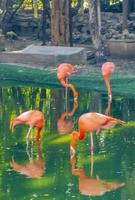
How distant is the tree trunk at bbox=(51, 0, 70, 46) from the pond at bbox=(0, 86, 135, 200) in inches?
182

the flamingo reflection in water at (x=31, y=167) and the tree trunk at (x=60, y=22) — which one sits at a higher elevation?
the tree trunk at (x=60, y=22)

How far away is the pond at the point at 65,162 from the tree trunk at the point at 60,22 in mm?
4630

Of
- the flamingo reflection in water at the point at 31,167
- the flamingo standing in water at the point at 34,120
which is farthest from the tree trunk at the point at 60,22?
the flamingo reflection in water at the point at 31,167

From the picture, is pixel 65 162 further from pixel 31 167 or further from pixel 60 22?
pixel 60 22

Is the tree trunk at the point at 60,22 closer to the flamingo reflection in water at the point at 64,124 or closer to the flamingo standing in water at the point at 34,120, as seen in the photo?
the flamingo reflection in water at the point at 64,124

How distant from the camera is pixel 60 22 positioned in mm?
14500

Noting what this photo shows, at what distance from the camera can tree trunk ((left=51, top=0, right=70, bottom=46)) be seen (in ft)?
47.0

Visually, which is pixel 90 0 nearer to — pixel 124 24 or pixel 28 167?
pixel 124 24

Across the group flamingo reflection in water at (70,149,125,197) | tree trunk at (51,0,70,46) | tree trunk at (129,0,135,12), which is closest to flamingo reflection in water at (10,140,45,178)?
flamingo reflection in water at (70,149,125,197)

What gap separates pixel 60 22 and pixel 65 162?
24.8ft

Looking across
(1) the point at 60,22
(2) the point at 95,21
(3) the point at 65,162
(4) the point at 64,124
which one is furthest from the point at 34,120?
(1) the point at 60,22

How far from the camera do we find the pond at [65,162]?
645 centimetres

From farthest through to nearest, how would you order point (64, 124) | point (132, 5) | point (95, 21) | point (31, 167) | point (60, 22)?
point (132, 5) < point (60, 22) < point (95, 21) < point (64, 124) < point (31, 167)

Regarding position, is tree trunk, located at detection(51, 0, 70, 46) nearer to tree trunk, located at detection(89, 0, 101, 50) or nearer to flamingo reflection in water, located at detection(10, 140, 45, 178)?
tree trunk, located at detection(89, 0, 101, 50)
